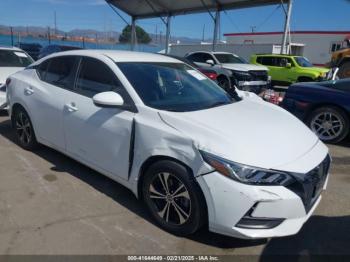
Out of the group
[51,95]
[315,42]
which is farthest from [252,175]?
[315,42]

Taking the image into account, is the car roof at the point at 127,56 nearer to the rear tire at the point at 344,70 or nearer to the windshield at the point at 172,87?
the windshield at the point at 172,87

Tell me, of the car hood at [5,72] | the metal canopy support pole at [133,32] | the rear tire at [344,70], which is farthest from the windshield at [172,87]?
the metal canopy support pole at [133,32]

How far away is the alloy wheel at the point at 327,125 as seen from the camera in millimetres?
6589

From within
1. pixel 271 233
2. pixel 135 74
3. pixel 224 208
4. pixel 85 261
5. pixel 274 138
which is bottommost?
pixel 85 261

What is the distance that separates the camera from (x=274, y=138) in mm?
3225

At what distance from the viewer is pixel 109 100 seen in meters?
3.53

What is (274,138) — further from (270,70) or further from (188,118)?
(270,70)

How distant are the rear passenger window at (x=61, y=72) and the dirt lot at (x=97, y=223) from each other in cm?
116

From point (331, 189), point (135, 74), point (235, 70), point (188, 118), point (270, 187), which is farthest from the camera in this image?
point (235, 70)

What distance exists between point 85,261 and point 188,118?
152 centimetres

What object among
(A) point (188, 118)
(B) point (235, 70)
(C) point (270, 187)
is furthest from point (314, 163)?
(B) point (235, 70)

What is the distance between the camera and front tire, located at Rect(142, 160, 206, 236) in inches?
121

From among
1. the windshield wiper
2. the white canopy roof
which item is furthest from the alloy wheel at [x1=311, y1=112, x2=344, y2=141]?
the white canopy roof

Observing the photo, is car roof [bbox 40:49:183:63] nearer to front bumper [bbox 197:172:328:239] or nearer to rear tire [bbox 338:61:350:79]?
front bumper [bbox 197:172:328:239]
